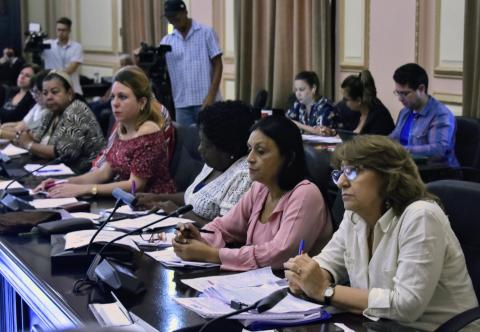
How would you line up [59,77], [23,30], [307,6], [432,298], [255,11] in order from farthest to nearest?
[23,30] < [255,11] < [307,6] < [59,77] < [432,298]

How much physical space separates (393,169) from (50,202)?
1.87 m

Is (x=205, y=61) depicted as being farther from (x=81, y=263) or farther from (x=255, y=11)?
(x=81, y=263)

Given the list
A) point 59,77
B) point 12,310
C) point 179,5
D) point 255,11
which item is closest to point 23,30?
point 255,11

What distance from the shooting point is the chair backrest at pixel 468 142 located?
15.0ft

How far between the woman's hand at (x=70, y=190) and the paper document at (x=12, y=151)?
1.52m

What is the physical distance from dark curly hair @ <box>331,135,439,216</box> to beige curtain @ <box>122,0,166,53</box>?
7.40m

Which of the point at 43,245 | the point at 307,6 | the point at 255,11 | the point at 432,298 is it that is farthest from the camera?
the point at 255,11

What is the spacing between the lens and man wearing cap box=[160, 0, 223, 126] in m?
6.21

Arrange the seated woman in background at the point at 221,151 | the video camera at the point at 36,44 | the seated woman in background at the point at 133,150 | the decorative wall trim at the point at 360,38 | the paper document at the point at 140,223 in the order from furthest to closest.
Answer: the video camera at the point at 36,44
the decorative wall trim at the point at 360,38
the seated woman in background at the point at 133,150
the seated woman in background at the point at 221,151
the paper document at the point at 140,223

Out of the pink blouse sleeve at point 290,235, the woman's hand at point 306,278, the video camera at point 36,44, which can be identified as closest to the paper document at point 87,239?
the pink blouse sleeve at point 290,235

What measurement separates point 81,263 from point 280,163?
0.70m

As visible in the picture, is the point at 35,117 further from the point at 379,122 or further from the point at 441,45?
the point at 441,45

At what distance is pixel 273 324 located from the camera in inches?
73.4

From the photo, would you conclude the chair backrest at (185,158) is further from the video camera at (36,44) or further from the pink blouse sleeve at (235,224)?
the video camera at (36,44)
